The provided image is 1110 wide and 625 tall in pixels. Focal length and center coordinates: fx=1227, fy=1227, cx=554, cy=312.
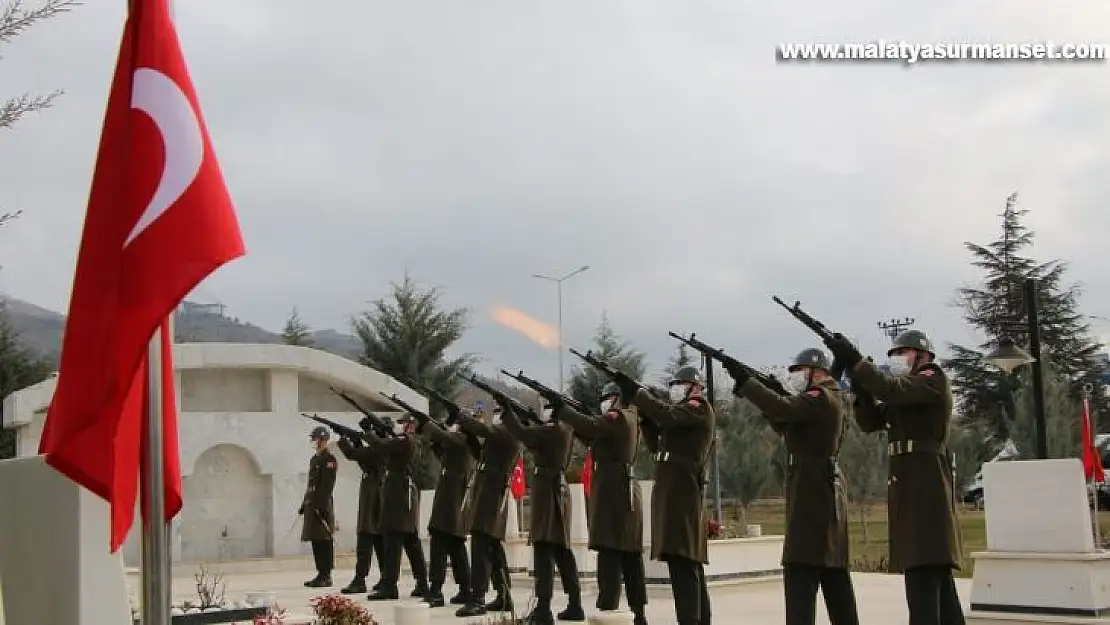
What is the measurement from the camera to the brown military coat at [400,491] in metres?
13.1

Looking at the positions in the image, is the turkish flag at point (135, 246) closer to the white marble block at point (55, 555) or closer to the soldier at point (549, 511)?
the white marble block at point (55, 555)

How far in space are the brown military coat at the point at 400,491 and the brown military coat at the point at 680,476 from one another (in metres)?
5.09

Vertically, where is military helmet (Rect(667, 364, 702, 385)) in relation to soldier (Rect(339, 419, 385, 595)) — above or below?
above

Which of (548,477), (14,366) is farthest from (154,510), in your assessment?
(14,366)

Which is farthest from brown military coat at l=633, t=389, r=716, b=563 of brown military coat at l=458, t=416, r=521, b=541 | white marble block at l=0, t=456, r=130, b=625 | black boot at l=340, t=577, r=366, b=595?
black boot at l=340, t=577, r=366, b=595

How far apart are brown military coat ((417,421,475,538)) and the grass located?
4.87 metres

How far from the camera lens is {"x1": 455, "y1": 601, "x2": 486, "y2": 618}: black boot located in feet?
36.5

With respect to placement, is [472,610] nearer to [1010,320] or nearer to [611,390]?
[611,390]

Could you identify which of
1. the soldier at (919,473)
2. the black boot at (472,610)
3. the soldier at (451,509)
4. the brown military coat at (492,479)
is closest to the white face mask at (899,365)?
the soldier at (919,473)

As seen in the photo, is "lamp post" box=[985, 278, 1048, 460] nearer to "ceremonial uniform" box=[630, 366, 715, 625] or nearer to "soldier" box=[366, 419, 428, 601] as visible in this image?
"ceremonial uniform" box=[630, 366, 715, 625]

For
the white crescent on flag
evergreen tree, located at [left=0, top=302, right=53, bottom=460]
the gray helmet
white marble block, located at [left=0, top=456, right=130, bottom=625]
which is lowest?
white marble block, located at [left=0, top=456, right=130, bottom=625]

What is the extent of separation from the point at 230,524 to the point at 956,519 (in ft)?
50.9

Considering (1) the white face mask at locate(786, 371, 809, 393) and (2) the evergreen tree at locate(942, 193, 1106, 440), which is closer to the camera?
(1) the white face mask at locate(786, 371, 809, 393)

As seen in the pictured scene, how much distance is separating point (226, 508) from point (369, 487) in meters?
7.32
